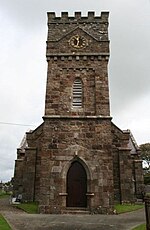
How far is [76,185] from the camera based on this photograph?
17359mm

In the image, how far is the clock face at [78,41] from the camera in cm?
2008

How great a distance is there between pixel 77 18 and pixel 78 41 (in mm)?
2229

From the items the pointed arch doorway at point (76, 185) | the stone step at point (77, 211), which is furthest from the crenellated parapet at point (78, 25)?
the stone step at point (77, 211)

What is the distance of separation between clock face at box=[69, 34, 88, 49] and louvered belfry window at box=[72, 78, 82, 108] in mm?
2843

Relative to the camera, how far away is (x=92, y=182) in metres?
16.8

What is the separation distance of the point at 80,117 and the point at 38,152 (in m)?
6.30

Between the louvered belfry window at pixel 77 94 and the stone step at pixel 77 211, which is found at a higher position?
the louvered belfry window at pixel 77 94

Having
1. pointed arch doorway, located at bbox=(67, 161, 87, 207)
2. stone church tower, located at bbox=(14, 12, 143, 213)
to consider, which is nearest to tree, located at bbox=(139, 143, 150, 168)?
stone church tower, located at bbox=(14, 12, 143, 213)

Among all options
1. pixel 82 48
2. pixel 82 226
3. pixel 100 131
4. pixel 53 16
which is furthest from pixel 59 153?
pixel 53 16

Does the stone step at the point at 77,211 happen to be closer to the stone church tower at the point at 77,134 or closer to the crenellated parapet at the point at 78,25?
the stone church tower at the point at 77,134

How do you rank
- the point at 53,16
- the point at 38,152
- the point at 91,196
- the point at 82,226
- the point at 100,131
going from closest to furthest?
the point at 82,226 → the point at 91,196 → the point at 100,131 → the point at 53,16 → the point at 38,152

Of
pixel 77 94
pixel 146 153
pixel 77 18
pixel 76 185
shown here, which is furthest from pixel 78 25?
pixel 146 153

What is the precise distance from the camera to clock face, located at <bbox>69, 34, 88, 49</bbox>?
65.9 feet

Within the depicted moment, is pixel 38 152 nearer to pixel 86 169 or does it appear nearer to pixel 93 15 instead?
pixel 86 169
